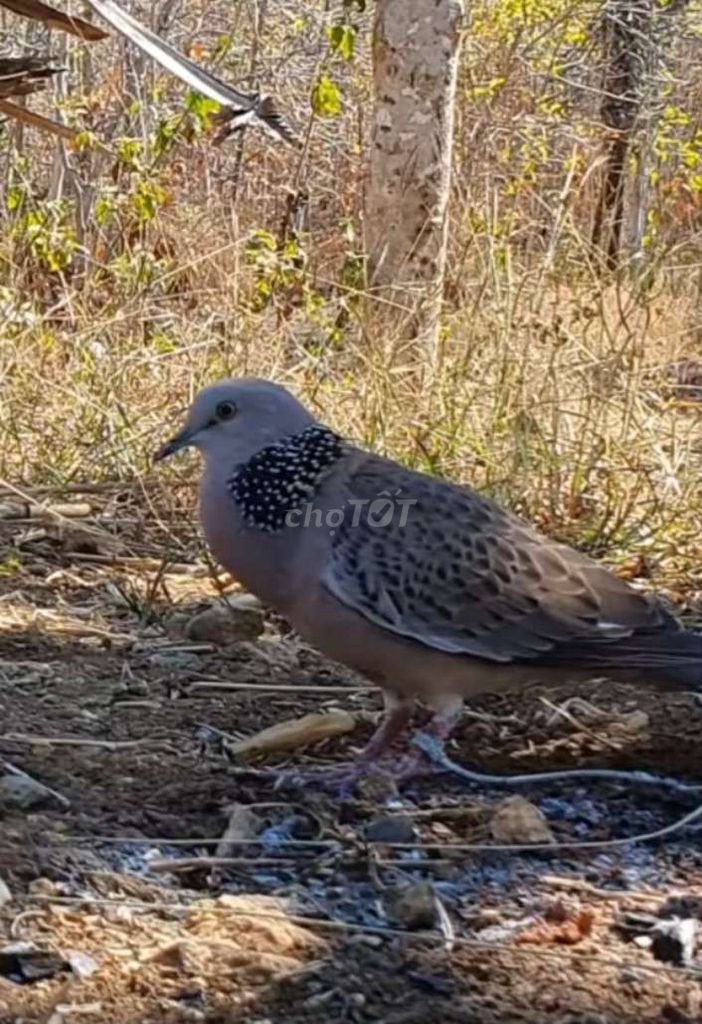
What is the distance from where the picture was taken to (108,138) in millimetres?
10992

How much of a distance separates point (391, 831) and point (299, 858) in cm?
18

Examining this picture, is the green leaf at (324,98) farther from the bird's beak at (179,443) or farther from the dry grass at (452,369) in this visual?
the bird's beak at (179,443)

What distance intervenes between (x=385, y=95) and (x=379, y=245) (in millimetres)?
653

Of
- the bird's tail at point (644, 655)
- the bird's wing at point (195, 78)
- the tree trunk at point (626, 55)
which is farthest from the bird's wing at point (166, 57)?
the tree trunk at point (626, 55)

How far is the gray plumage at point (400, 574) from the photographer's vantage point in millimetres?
2934

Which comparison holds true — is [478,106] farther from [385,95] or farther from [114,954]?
[114,954]

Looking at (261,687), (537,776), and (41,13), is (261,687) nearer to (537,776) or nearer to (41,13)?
(537,776)

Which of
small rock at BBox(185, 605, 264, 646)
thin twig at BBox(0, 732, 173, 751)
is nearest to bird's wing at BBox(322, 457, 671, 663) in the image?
thin twig at BBox(0, 732, 173, 751)

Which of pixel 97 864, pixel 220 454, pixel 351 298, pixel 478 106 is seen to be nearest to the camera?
pixel 97 864

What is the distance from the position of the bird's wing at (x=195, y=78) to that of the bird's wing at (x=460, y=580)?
6.01ft

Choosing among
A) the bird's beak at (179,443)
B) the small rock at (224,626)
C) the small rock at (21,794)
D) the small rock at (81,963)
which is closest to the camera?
the small rock at (81,963)

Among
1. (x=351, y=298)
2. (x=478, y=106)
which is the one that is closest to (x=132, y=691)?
(x=351, y=298)

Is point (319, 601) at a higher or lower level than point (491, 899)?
higher

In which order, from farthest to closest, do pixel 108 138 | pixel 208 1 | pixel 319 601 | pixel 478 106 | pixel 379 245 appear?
pixel 208 1 < pixel 108 138 < pixel 478 106 < pixel 379 245 < pixel 319 601
